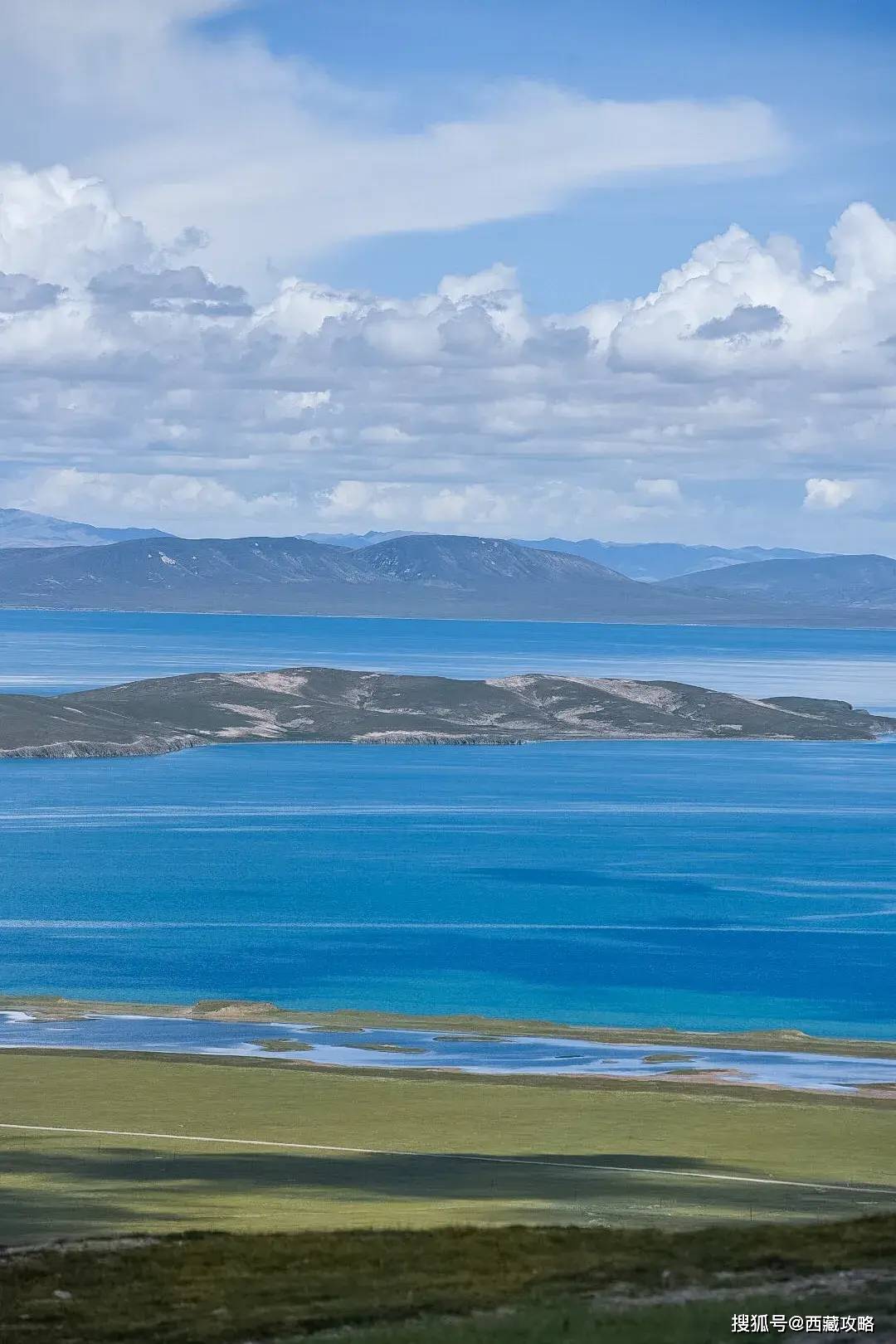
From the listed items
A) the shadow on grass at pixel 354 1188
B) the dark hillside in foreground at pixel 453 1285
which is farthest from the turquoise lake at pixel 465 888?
the dark hillside in foreground at pixel 453 1285

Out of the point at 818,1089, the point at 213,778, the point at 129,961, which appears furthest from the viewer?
the point at 213,778

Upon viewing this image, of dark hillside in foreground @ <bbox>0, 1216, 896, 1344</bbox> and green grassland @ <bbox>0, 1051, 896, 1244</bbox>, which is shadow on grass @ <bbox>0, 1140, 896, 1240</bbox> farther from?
dark hillside in foreground @ <bbox>0, 1216, 896, 1344</bbox>

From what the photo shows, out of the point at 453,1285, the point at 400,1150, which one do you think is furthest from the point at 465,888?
the point at 453,1285

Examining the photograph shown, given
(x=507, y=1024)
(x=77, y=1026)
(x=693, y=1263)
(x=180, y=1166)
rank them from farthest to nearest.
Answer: (x=507, y=1024) → (x=77, y=1026) → (x=180, y=1166) → (x=693, y=1263)

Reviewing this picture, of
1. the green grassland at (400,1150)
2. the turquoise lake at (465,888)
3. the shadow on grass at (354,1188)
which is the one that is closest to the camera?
the shadow on grass at (354,1188)

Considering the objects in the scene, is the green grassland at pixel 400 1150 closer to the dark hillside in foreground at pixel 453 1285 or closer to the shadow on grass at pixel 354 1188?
the shadow on grass at pixel 354 1188

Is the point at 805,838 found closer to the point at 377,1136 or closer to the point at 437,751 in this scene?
the point at 437,751

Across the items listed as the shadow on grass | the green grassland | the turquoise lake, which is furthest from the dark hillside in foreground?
the turquoise lake

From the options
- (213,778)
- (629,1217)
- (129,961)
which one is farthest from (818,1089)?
(213,778)
